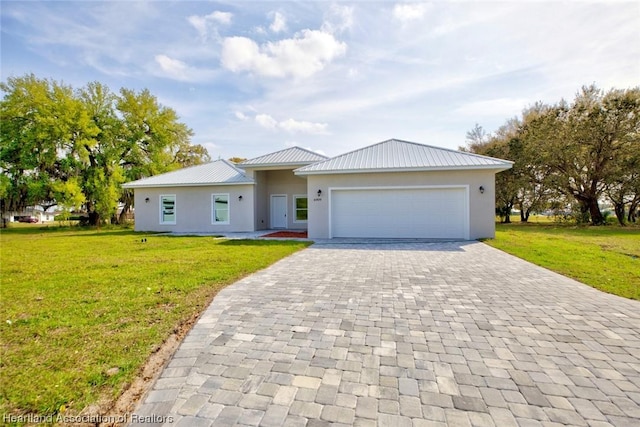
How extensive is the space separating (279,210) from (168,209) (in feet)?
20.2

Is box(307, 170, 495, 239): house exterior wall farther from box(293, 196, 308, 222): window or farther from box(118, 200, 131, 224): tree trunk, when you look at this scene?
box(118, 200, 131, 224): tree trunk

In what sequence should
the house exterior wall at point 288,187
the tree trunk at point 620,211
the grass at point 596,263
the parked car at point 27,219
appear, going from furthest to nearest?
the parked car at point 27,219 → the tree trunk at point 620,211 → the house exterior wall at point 288,187 → the grass at point 596,263

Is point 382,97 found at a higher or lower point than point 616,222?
higher

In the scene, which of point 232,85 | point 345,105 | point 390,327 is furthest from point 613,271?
point 232,85

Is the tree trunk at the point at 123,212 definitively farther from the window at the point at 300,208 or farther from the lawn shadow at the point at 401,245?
the lawn shadow at the point at 401,245

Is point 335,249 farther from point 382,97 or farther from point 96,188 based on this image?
point 96,188

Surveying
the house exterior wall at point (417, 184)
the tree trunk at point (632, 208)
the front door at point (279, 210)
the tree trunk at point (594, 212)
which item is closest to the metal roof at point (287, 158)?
the front door at point (279, 210)

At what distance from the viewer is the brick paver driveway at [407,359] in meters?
1.99

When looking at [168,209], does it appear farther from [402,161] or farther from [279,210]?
[402,161]

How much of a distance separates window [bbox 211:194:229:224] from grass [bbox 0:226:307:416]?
7.52 meters

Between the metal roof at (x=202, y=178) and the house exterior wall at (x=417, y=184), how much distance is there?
448 centimetres

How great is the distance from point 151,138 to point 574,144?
29.8 meters

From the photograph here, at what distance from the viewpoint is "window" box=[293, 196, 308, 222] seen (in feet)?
53.9

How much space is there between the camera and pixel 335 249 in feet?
30.2
